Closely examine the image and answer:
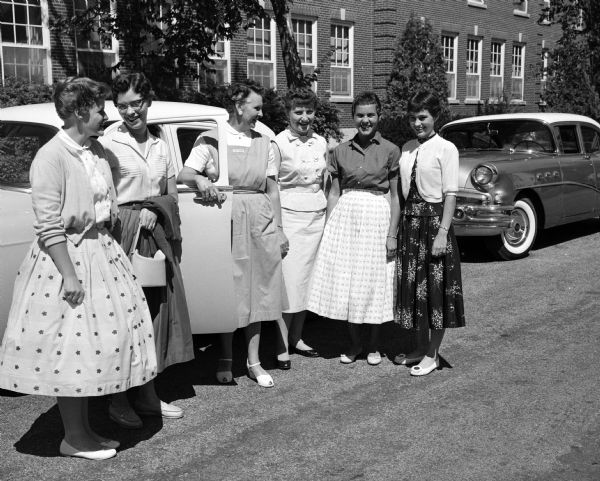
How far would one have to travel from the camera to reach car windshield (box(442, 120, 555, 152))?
10.2 meters

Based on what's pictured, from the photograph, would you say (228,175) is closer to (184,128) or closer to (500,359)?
(184,128)

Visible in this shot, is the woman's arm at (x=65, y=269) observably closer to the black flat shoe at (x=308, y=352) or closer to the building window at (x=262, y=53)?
the black flat shoe at (x=308, y=352)

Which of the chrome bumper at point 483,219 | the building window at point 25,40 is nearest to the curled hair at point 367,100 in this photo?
the chrome bumper at point 483,219

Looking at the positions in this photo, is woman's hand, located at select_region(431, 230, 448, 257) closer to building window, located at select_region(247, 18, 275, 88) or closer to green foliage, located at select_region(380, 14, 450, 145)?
building window, located at select_region(247, 18, 275, 88)

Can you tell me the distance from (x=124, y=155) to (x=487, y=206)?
5.89m

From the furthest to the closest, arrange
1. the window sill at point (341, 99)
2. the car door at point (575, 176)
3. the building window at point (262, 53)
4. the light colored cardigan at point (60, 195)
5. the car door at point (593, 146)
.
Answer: the window sill at point (341, 99)
the building window at point (262, 53)
the car door at point (593, 146)
the car door at point (575, 176)
the light colored cardigan at point (60, 195)

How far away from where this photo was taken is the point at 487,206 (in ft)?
30.0

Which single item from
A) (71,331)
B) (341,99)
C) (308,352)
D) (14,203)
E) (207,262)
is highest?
(341,99)

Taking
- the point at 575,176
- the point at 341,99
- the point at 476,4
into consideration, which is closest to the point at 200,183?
the point at 575,176

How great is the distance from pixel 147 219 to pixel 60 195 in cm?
62

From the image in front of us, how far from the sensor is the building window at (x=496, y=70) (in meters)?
29.9

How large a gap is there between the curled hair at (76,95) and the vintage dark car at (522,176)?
20.5 ft

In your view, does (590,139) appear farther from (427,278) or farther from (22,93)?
(22,93)

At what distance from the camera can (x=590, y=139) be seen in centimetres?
1098
